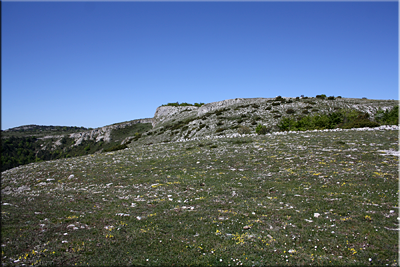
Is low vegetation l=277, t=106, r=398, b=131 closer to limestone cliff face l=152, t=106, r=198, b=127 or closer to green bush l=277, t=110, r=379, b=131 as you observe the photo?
green bush l=277, t=110, r=379, b=131

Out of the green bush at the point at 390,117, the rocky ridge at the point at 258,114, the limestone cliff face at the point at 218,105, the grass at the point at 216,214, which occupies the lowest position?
the grass at the point at 216,214

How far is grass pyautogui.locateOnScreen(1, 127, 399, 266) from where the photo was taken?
333 inches

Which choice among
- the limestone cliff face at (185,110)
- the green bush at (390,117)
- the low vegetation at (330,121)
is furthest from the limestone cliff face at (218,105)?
the green bush at (390,117)

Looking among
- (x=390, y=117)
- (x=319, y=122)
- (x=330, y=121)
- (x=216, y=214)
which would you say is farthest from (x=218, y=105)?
(x=216, y=214)

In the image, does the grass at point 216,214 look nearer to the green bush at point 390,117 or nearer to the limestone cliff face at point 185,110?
the green bush at point 390,117

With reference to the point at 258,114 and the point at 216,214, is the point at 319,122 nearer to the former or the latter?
the point at 258,114

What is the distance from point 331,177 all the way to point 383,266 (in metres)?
11.2

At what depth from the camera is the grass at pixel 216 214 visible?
8.47 metres

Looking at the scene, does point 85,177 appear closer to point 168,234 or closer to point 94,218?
point 94,218

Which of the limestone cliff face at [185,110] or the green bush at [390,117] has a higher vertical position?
the limestone cliff face at [185,110]

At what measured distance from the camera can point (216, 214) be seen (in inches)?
487

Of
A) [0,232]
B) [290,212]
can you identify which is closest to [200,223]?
[290,212]

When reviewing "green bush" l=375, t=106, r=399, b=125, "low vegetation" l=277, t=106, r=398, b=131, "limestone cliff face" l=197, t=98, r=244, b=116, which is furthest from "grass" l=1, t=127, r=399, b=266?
"limestone cliff face" l=197, t=98, r=244, b=116

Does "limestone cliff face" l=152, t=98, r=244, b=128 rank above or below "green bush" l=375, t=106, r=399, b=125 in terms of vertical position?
above
